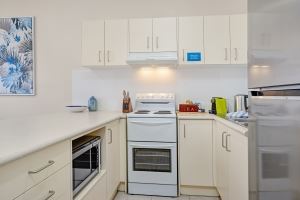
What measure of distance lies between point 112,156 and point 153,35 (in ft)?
5.00

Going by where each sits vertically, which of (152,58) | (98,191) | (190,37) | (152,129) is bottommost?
(98,191)

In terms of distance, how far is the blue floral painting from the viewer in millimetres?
3344

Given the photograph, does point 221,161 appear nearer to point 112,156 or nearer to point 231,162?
point 231,162

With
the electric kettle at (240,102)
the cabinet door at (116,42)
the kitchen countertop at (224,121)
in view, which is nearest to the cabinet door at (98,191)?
the kitchen countertop at (224,121)

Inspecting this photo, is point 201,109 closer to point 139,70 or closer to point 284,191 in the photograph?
point 139,70

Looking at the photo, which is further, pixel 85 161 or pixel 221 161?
pixel 221 161

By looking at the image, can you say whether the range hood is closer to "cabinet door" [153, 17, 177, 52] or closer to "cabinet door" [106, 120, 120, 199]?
"cabinet door" [153, 17, 177, 52]

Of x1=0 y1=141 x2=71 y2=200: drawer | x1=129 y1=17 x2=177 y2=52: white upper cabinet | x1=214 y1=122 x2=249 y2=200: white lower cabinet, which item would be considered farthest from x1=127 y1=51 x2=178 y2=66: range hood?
x1=0 y1=141 x2=71 y2=200: drawer

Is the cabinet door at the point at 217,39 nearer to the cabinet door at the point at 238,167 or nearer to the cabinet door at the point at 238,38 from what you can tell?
the cabinet door at the point at 238,38

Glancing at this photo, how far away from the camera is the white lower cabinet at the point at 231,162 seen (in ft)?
4.95

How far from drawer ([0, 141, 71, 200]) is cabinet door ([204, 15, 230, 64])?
6.82 feet

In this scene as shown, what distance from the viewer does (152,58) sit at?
9.11 ft

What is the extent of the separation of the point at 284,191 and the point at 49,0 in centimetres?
366

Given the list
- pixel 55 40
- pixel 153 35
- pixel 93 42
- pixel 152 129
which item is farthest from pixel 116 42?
pixel 152 129
